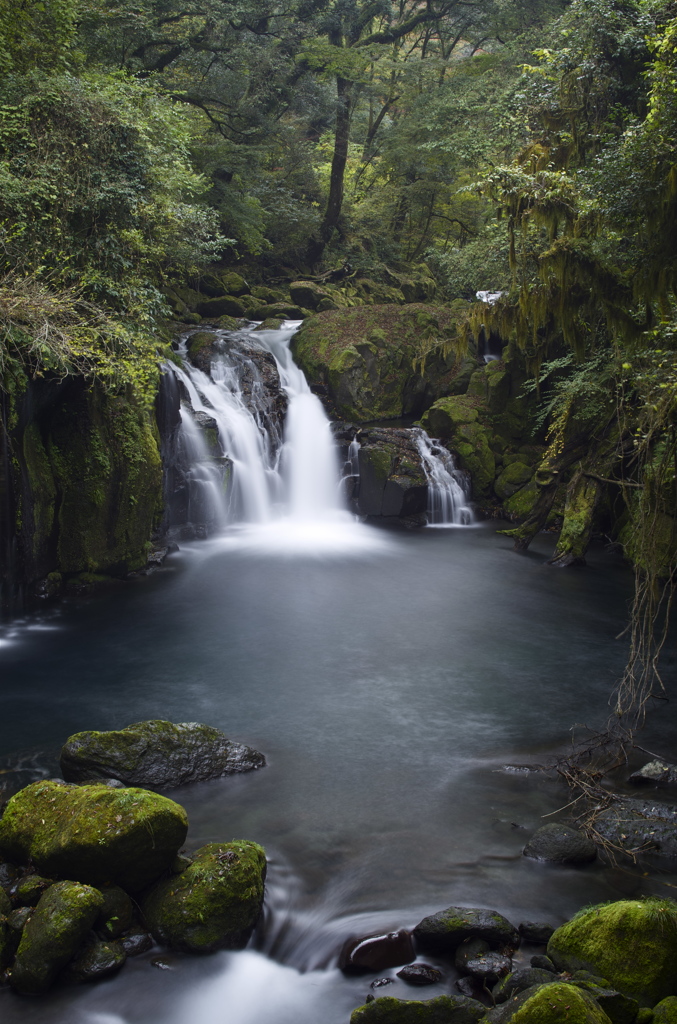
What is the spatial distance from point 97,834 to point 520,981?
2757 mm

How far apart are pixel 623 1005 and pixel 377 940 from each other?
5.06 feet

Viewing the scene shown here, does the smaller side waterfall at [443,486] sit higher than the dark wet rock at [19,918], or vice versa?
the smaller side waterfall at [443,486]

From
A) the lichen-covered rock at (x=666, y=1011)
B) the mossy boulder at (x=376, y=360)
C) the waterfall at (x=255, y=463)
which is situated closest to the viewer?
the lichen-covered rock at (x=666, y=1011)

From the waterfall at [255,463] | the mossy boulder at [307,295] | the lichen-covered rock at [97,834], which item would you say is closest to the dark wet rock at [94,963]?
the lichen-covered rock at [97,834]

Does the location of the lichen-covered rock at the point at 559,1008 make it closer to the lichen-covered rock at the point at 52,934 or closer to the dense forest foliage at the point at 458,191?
the dense forest foliage at the point at 458,191

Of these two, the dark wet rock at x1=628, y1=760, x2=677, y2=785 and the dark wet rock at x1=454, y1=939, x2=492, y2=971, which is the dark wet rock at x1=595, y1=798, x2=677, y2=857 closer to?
the dark wet rock at x1=628, y1=760, x2=677, y2=785

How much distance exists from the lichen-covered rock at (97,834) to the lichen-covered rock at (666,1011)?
3046 millimetres

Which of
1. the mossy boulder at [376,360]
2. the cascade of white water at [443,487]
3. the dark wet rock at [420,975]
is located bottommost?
the dark wet rock at [420,975]

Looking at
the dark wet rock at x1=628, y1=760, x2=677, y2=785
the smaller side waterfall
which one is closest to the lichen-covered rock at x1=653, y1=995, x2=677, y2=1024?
the dark wet rock at x1=628, y1=760, x2=677, y2=785

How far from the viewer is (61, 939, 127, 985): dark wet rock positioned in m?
4.40

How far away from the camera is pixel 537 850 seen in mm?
5578

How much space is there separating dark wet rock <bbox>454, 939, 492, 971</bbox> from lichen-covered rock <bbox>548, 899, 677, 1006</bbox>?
0.41 metres

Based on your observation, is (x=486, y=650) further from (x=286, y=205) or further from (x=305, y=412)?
(x=286, y=205)

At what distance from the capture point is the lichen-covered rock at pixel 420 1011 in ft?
12.9
